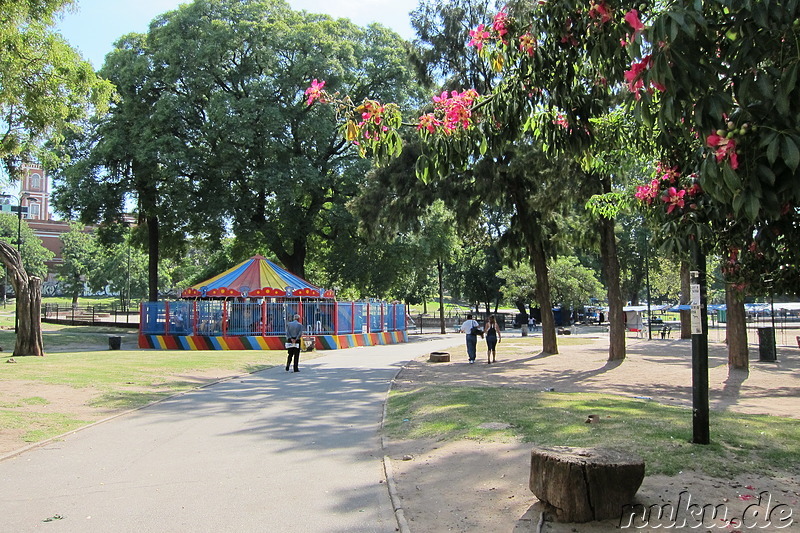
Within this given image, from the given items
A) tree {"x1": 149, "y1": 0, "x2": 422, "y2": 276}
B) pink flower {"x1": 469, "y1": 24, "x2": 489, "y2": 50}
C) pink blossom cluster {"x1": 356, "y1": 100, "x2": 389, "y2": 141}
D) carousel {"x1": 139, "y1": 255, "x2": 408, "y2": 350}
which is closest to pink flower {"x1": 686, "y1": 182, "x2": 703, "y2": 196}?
pink flower {"x1": 469, "y1": 24, "x2": 489, "y2": 50}

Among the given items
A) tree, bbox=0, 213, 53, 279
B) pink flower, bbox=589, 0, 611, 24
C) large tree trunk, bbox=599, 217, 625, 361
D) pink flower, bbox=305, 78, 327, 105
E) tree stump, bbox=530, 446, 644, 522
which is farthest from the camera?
tree, bbox=0, 213, 53, 279

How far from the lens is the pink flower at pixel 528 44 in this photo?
630 cm

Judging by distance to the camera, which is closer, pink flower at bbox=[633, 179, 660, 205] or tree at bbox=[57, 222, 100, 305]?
pink flower at bbox=[633, 179, 660, 205]

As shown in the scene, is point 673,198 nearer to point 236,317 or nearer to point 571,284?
point 236,317

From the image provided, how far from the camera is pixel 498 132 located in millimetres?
6773

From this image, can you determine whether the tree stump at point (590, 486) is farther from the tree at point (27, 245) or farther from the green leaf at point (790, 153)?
the tree at point (27, 245)

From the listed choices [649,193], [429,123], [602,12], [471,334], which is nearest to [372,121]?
[429,123]

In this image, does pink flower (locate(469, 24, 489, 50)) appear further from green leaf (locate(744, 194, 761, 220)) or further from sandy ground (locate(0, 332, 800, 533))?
sandy ground (locate(0, 332, 800, 533))

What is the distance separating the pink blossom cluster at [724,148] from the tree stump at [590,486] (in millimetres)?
2754

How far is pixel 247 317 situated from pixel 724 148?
2771 cm

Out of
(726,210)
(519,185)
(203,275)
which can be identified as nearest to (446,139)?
(726,210)

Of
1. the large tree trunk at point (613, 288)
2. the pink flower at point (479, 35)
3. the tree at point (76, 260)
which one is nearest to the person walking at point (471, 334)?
the large tree trunk at point (613, 288)

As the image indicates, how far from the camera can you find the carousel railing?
29.5 m

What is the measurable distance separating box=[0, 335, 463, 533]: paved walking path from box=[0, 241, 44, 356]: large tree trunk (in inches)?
458
